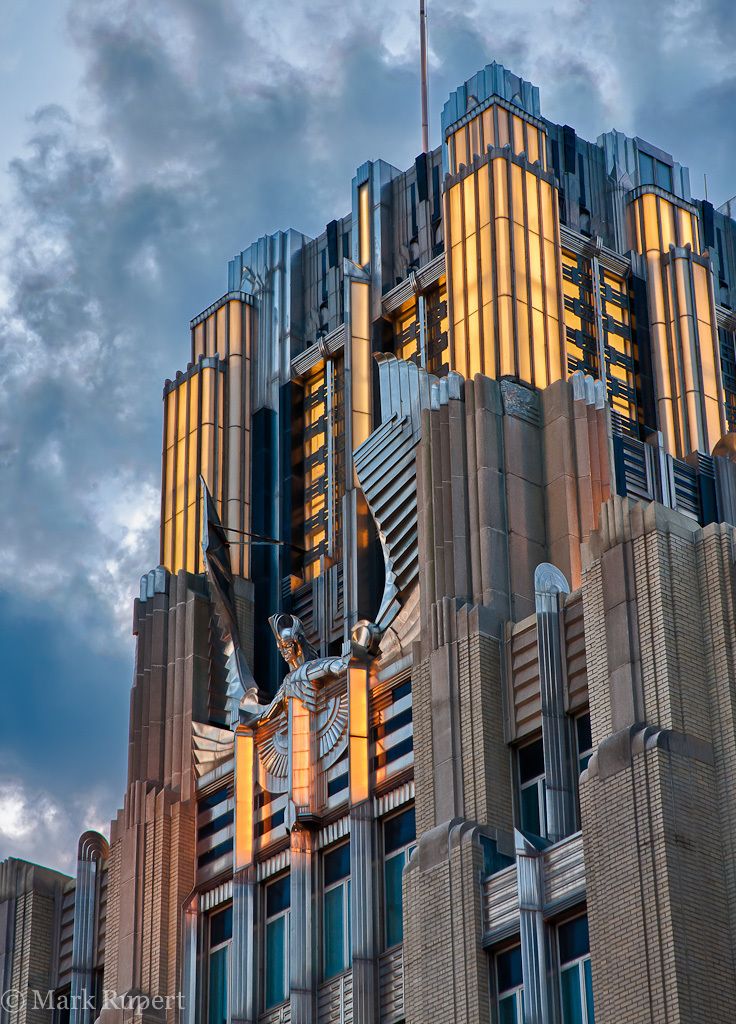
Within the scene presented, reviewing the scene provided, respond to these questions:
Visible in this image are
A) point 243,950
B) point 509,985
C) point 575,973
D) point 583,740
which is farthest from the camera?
point 243,950

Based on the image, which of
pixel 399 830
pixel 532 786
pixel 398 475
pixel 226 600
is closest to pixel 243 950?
pixel 399 830

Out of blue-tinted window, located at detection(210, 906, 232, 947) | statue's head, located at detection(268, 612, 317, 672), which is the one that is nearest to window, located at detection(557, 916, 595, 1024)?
blue-tinted window, located at detection(210, 906, 232, 947)

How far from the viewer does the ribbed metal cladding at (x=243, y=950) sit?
48594 millimetres

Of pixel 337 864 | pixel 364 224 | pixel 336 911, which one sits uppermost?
pixel 364 224

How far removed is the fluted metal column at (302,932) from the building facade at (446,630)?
0.07m

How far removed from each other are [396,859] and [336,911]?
2.14 metres

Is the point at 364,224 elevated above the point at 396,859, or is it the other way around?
the point at 364,224

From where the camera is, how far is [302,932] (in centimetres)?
4791

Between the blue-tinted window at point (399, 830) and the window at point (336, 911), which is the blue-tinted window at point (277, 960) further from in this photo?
the blue-tinted window at point (399, 830)

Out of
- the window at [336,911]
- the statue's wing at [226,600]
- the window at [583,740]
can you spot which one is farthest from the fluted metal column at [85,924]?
the window at [583,740]

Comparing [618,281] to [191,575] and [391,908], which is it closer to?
[191,575]

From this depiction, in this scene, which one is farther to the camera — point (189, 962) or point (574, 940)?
point (189, 962)

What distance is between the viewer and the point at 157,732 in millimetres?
55812

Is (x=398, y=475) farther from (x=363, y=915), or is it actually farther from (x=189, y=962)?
(x=189, y=962)
